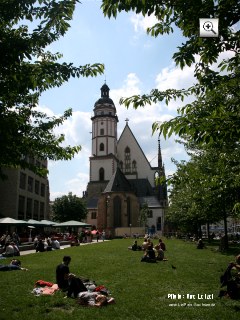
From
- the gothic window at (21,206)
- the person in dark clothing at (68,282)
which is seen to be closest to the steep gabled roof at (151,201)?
the gothic window at (21,206)

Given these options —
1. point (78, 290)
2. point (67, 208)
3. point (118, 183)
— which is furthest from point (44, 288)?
point (118, 183)

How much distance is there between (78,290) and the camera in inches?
403

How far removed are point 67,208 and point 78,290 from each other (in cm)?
5712

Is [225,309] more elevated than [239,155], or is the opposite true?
[239,155]

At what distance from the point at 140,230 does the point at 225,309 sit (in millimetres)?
66178

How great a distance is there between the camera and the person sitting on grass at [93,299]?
361 inches

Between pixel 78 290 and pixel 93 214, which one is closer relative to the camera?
pixel 78 290

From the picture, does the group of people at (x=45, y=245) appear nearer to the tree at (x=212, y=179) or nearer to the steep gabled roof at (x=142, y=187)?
the tree at (x=212, y=179)

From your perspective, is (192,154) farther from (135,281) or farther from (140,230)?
(140,230)

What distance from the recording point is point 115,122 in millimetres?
96750

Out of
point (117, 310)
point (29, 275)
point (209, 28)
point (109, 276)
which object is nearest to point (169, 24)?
point (209, 28)

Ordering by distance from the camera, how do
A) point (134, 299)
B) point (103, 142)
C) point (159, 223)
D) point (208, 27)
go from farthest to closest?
point (103, 142)
point (159, 223)
point (134, 299)
point (208, 27)

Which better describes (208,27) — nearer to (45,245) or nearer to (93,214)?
(45,245)

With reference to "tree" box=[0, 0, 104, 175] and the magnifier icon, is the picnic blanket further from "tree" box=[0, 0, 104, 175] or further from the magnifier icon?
the magnifier icon
